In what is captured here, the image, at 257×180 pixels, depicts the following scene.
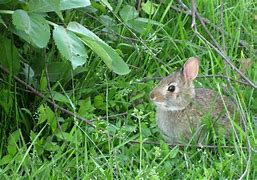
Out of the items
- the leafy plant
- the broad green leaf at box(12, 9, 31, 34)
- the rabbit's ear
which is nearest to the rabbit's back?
the rabbit's ear

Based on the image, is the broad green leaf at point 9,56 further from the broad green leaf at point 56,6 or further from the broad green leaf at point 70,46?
the broad green leaf at point 56,6

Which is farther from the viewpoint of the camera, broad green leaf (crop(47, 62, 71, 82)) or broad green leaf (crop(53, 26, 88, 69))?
broad green leaf (crop(47, 62, 71, 82))

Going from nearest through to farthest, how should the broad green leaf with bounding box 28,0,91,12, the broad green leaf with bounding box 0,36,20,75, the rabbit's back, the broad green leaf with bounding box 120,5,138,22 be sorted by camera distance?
the broad green leaf with bounding box 28,0,91,12 → the broad green leaf with bounding box 0,36,20,75 → the rabbit's back → the broad green leaf with bounding box 120,5,138,22

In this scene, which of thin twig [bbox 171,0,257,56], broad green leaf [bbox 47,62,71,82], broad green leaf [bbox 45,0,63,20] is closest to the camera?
broad green leaf [bbox 45,0,63,20]

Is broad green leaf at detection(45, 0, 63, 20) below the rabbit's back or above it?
above

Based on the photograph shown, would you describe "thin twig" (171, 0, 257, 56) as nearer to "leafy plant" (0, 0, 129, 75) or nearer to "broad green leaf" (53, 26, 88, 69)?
"leafy plant" (0, 0, 129, 75)

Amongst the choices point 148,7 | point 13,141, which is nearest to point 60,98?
point 13,141

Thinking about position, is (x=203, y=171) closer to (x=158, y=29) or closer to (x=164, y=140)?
(x=164, y=140)

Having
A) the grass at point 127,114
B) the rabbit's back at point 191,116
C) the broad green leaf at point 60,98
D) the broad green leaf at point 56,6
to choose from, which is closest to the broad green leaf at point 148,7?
the grass at point 127,114
